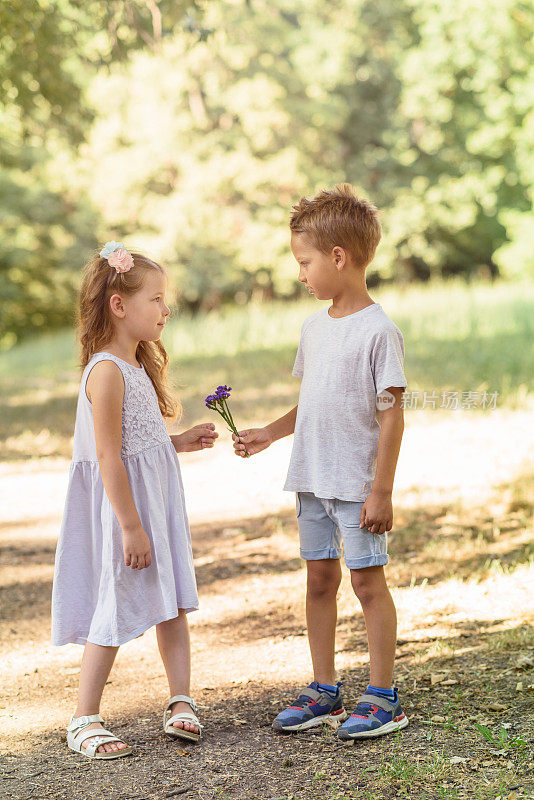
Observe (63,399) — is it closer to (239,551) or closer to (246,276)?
(239,551)

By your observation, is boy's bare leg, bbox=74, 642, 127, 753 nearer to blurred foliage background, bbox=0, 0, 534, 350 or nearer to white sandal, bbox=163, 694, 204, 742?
white sandal, bbox=163, 694, 204, 742

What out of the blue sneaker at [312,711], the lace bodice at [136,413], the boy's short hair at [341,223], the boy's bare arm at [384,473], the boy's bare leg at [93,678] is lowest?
the blue sneaker at [312,711]

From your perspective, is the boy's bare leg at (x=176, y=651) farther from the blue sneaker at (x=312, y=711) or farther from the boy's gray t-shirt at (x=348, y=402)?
the boy's gray t-shirt at (x=348, y=402)

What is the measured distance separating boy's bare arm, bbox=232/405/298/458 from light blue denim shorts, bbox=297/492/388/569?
257 millimetres

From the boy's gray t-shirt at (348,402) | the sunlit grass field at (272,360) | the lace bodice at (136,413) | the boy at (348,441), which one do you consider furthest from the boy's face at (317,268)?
the sunlit grass field at (272,360)

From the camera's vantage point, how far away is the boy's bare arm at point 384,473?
2.77 meters

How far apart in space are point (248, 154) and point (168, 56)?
12.4 ft

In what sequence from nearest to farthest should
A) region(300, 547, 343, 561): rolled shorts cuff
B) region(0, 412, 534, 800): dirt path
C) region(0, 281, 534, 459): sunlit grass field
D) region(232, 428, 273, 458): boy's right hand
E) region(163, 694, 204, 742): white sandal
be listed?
region(0, 412, 534, 800): dirt path, region(163, 694, 204, 742): white sandal, region(300, 547, 343, 561): rolled shorts cuff, region(232, 428, 273, 458): boy's right hand, region(0, 281, 534, 459): sunlit grass field

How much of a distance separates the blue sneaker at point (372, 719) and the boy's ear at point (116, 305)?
149 cm

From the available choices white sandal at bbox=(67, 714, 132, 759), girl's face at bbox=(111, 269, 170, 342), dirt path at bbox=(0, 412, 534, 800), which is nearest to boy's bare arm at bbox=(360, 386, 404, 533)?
dirt path at bbox=(0, 412, 534, 800)

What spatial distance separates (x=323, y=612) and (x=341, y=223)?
129 centimetres

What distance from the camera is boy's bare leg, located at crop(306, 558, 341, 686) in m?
3.01

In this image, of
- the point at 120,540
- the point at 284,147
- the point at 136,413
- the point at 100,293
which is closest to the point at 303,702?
the point at 120,540

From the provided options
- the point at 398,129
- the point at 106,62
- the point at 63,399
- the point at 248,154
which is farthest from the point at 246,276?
the point at 106,62
